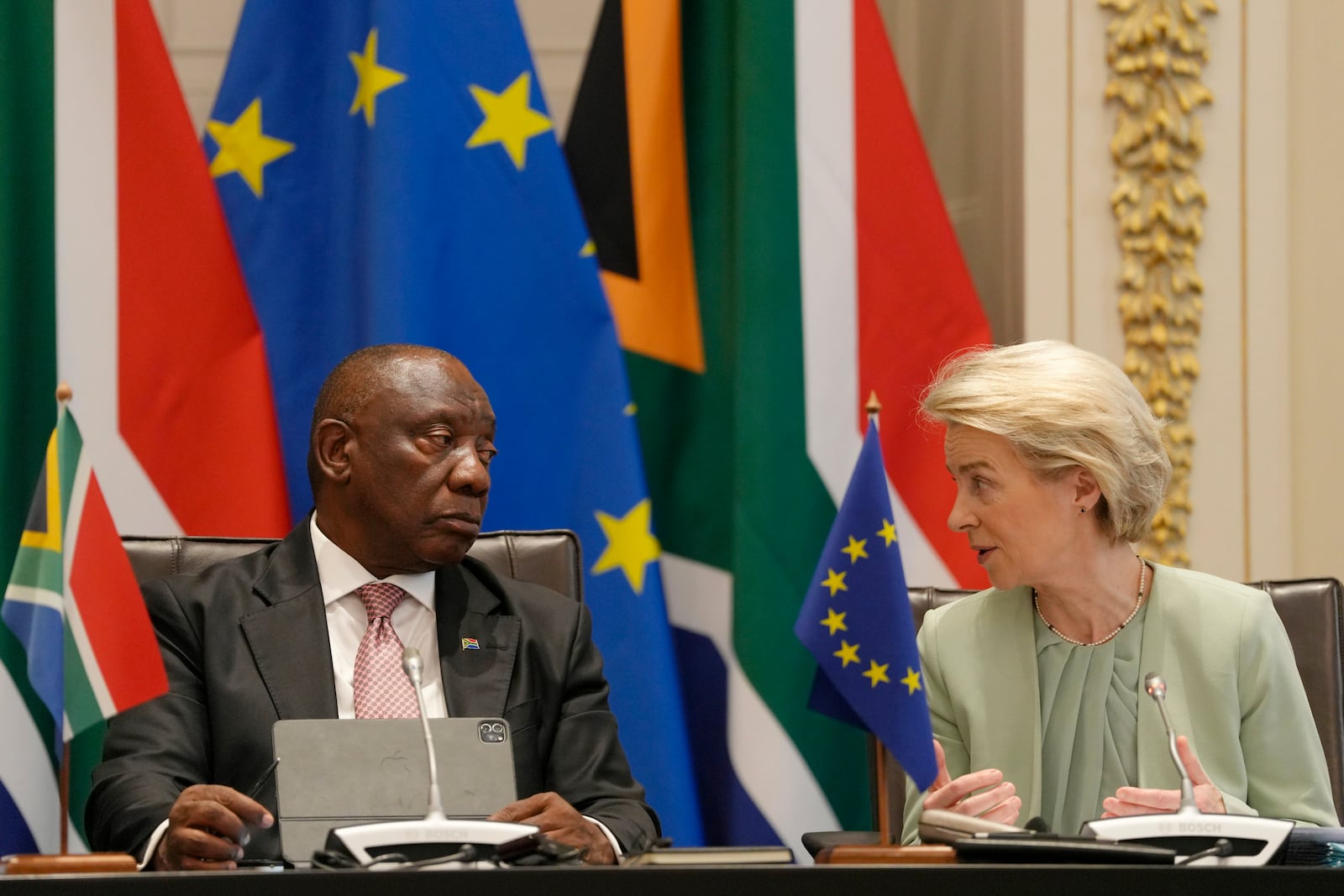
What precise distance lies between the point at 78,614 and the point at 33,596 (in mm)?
284

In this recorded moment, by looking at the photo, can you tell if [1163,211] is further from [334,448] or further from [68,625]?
[68,625]

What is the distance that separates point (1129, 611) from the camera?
109 inches

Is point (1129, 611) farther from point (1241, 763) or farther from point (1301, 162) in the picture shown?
point (1301, 162)

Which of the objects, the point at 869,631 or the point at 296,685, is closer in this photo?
the point at 296,685

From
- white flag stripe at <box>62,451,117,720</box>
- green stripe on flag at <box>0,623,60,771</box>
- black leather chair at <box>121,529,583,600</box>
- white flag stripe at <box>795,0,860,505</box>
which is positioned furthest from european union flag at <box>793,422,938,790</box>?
green stripe on flag at <box>0,623,60,771</box>

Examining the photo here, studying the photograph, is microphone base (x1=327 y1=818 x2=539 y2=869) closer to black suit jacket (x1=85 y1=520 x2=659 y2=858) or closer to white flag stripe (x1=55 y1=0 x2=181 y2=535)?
black suit jacket (x1=85 y1=520 x2=659 y2=858)

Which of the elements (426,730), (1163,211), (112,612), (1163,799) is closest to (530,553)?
(112,612)

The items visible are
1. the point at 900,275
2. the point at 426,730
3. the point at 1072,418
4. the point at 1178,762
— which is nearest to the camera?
the point at 1178,762

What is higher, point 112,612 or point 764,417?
point 764,417

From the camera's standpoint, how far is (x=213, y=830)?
80.2 inches

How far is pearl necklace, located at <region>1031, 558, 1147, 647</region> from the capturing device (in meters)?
2.74

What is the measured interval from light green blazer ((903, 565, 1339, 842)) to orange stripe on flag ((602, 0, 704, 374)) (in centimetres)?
126

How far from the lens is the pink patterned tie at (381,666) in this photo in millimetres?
2611

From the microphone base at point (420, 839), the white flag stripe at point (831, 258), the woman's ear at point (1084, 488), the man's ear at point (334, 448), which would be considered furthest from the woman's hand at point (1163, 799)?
the man's ear at point (334, 448)
